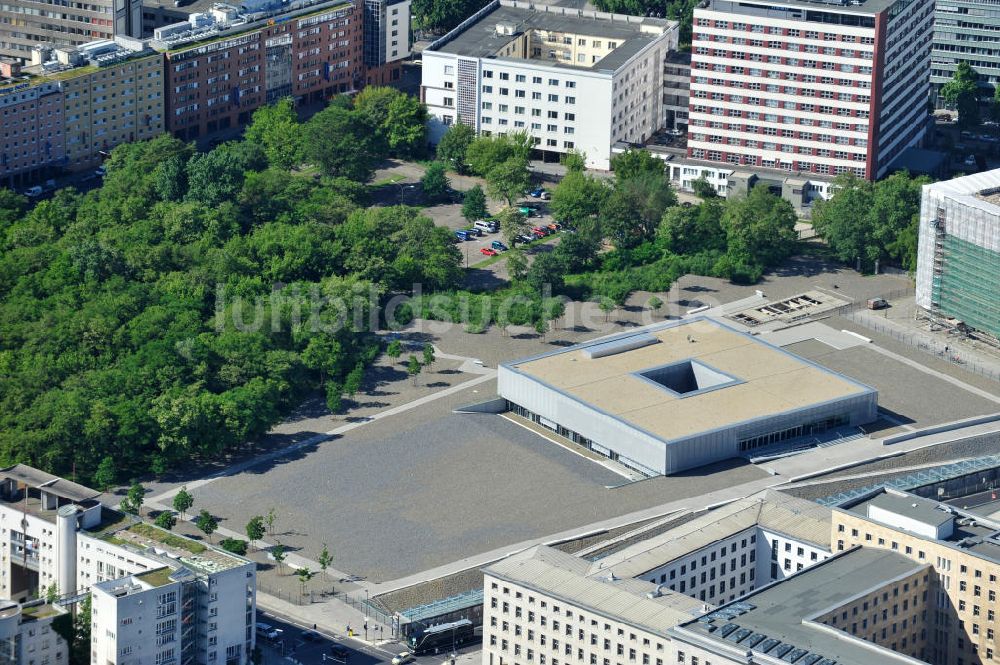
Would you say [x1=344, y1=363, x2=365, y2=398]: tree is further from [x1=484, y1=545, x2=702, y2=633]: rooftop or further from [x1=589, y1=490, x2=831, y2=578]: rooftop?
[x1=484, y1=545, x2=702, y2=633]: rooftop

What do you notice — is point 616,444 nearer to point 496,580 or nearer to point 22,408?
point 496,580

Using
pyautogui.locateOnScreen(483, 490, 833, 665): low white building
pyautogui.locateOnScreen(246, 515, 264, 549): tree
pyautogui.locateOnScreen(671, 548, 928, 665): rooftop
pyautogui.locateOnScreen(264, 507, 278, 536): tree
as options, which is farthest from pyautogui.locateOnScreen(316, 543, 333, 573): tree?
pyautogui.locateOnScreen(671, 548, 928, 665): rooftop

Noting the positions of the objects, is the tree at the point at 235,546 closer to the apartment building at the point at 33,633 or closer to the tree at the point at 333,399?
the apartment building at the point at 33,633

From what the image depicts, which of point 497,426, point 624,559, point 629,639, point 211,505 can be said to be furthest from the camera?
point 497,426

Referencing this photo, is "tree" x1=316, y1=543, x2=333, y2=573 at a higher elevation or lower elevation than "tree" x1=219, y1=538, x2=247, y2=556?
lower

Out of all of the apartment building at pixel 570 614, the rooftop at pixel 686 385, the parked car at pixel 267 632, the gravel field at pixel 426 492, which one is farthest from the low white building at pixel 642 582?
the parked car at pixel 267 632

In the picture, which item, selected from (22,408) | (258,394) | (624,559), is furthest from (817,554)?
(22,408)

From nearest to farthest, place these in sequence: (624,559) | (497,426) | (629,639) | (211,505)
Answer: (629,639) → (624,559) → (211,505) → (497,426)
